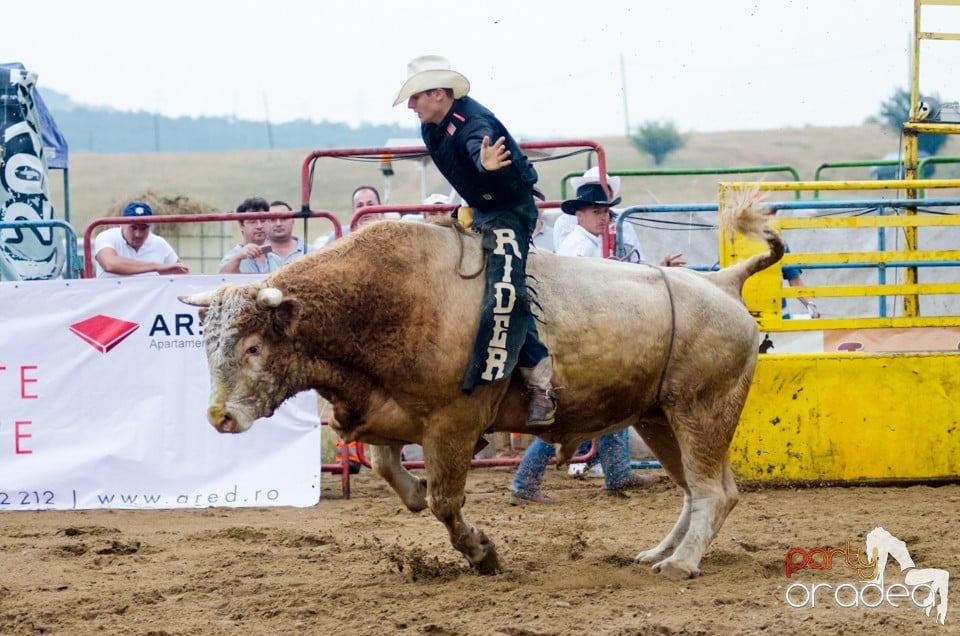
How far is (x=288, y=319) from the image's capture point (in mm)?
5297

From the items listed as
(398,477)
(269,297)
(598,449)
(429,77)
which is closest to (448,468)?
(398,477)

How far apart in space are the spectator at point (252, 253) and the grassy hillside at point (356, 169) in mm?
43150

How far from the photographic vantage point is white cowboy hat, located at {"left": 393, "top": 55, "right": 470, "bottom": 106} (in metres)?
5.64

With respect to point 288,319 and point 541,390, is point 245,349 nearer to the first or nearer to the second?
point 288,319

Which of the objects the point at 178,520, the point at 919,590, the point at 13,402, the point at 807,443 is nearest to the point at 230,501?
the point at 178,520

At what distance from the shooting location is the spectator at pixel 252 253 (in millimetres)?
8992

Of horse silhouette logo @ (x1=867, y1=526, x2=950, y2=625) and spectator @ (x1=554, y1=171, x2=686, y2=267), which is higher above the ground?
spectator @ (x1=554, y1=171, x2=686, y2=267)

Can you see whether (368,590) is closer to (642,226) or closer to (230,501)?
(230,501)

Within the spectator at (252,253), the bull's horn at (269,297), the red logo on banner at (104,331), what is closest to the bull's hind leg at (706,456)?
the bull's horn at (269,297)

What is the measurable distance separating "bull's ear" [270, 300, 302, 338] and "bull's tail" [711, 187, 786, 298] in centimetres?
233

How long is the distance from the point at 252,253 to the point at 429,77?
12.0 feet

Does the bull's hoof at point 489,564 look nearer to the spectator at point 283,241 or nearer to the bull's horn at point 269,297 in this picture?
the bull's horn at point 269,297

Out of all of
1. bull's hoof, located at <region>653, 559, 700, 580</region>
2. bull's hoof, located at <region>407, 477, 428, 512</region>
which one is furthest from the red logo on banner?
bull's hoof, located at <region>653, 559, 700, 580</region>

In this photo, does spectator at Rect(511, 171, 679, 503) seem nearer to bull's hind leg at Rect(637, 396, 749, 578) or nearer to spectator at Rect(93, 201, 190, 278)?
bull's hind leg at Rect(637, 396, 749, 578)
